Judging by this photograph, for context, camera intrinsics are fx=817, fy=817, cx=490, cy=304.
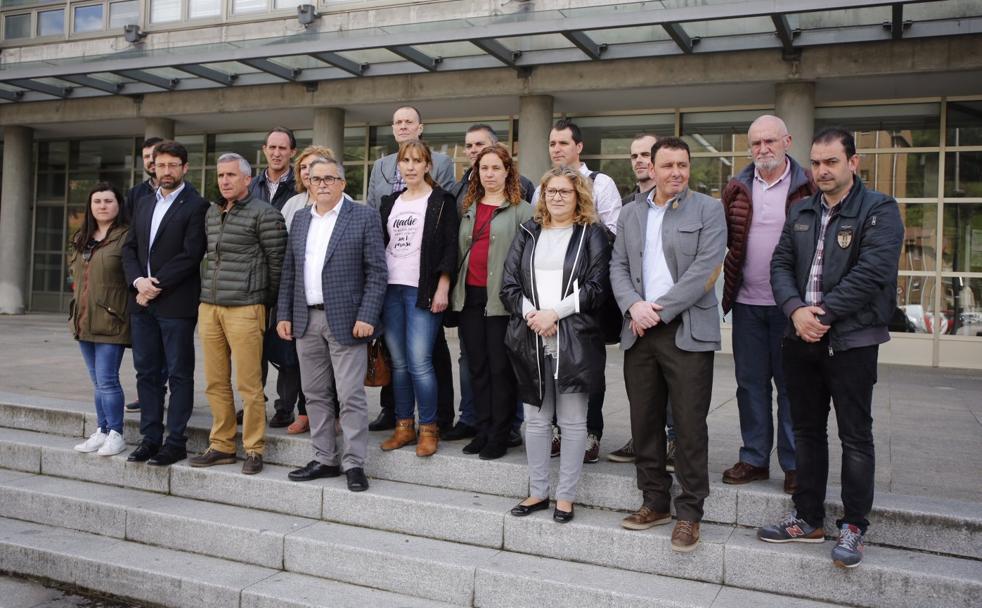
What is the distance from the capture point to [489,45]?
1140cm

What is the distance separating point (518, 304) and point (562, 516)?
1.15m

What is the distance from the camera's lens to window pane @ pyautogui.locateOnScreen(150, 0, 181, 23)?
49.5 feet

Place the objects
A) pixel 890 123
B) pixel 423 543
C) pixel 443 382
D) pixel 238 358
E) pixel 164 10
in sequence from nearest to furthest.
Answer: pixel 423 543 < pixel 238 358 < pixel 443 382 < pixel 890 123 < pixel 164 10

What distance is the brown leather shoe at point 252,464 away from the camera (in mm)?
5207

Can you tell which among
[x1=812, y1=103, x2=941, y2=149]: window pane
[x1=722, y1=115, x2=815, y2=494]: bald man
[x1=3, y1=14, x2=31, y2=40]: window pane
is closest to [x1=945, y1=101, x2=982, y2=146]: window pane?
[x1=812, y1=103, x2=941, y2=149]: window pane

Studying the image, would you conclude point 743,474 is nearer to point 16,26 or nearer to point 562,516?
point 562,516

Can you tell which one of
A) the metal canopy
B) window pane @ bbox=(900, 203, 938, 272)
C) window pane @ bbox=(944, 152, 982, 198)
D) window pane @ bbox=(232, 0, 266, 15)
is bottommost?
window pane @ bbox=(900, 203, 938, 272)

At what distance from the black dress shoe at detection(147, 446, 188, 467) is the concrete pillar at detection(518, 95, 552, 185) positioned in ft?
26.6

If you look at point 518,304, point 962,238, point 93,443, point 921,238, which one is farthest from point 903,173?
point 93,443

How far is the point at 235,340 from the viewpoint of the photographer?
5.18 m

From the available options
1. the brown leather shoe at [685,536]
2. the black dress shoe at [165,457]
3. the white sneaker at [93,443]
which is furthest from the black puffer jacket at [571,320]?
the white sneaker at [93,443]

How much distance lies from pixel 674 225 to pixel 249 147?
14169 mm

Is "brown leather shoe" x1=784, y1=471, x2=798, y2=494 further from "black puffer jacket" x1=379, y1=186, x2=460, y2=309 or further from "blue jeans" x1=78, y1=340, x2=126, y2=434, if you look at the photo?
"blue jeans" x1=78, y1=340, x2=126, y2=434

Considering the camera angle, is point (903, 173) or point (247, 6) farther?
point (247, 6)
